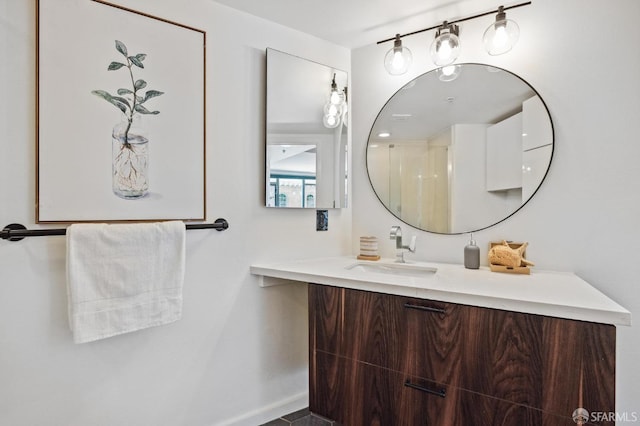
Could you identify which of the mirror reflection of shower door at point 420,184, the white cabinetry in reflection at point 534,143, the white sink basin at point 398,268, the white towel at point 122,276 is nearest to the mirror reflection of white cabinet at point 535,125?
the white cabinetry in reflection at point 534,143

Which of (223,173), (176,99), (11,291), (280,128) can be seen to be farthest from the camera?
(280,128)

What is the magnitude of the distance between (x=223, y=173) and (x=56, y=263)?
2.65 feet

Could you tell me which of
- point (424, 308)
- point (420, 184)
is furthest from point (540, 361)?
point (420, 184)

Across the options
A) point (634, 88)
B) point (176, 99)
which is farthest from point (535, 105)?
point (176, 99)

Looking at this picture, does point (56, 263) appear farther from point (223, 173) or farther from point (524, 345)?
point (524, 345)

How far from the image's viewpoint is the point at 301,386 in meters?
2.32

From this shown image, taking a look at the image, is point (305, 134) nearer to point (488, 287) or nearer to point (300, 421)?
point (488, 287)

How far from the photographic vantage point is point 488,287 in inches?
57.4

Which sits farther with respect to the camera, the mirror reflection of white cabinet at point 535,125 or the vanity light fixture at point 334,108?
the vanity light fixture at point 334,108

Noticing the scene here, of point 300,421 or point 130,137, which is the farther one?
point 300,421

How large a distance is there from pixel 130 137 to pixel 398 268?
1.45 meters

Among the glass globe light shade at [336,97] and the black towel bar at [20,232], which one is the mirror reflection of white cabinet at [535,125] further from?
the black towel bar at [20,232]

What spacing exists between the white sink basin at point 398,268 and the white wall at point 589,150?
309 mm

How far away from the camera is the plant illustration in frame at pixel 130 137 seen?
5.30 ft
